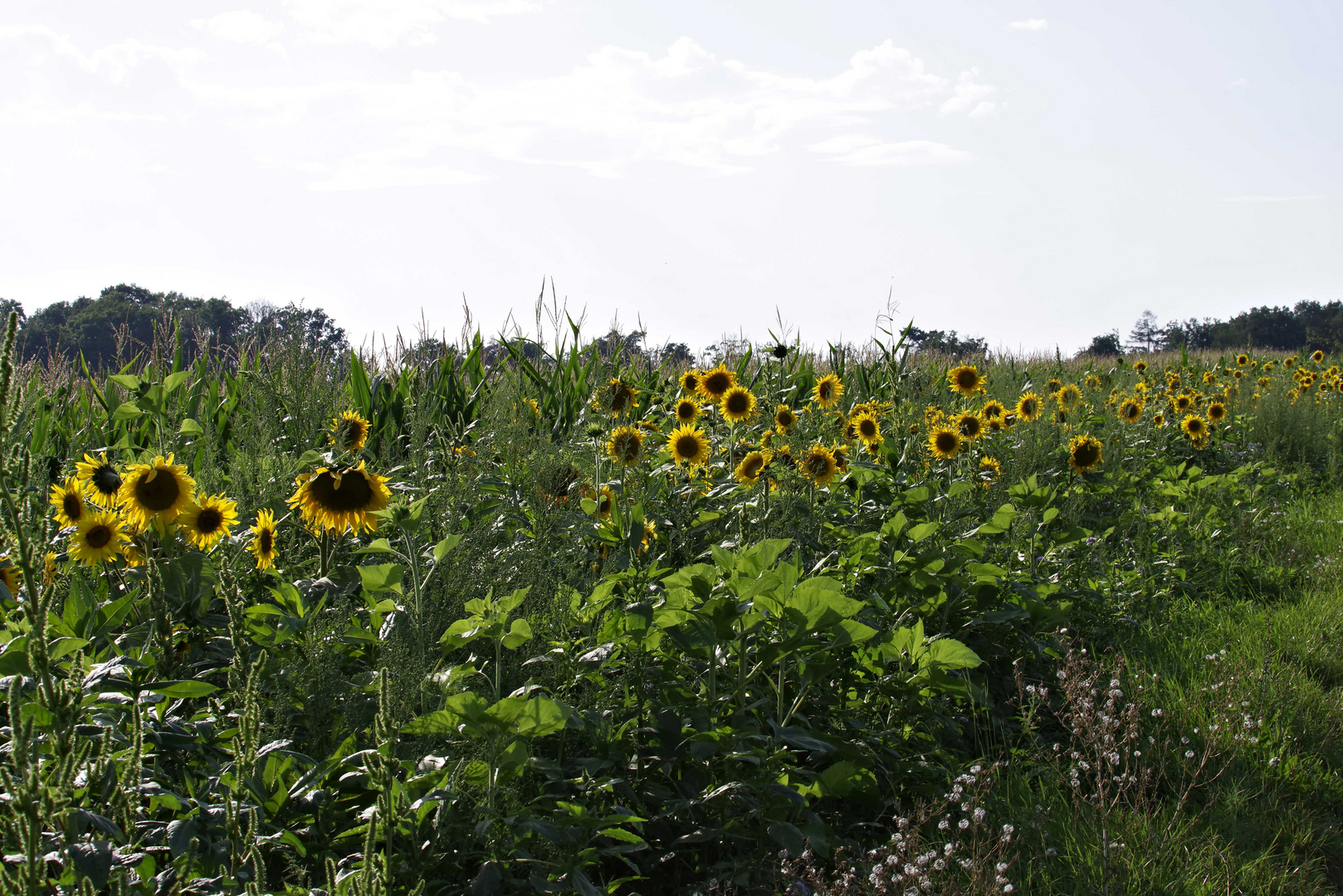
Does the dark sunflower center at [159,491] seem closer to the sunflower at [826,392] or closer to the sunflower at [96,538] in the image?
the sunflower at [96,538]

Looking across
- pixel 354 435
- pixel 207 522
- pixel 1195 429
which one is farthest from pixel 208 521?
pixel 1195 429

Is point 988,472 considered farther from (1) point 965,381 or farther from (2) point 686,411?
(2) point 686,411

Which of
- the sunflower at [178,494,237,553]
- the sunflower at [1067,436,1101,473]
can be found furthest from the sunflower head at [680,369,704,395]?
the sunflower at [178,494,237,553]

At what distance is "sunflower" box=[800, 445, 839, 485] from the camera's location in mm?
3303

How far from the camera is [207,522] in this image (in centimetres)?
235

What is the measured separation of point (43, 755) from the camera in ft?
4.86

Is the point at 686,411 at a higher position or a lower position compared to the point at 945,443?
higher

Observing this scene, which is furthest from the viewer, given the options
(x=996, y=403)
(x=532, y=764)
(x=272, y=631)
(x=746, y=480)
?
(x=996, y=403)

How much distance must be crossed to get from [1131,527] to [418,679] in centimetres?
438

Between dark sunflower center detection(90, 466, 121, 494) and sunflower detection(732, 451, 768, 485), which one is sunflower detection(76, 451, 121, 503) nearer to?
dark sunflower center detection(90, 466, 121, 494)

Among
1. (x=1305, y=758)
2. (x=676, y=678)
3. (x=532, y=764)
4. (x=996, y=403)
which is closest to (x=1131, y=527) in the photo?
(x=996, y=403)

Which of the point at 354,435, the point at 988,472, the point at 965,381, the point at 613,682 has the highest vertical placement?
the point at 965,381

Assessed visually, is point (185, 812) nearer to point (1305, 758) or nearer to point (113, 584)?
point (113, 584)

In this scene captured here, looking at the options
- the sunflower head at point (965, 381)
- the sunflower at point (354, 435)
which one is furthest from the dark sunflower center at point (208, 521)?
the sunflower head at point (965, 381)
